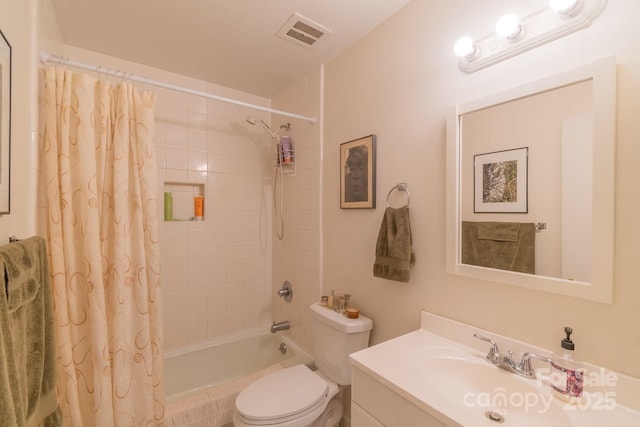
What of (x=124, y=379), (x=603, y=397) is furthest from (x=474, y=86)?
(x=124, y=379)

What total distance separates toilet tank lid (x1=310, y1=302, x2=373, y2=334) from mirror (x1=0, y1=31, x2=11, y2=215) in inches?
53.1

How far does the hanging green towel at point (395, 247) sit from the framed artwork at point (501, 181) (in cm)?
31

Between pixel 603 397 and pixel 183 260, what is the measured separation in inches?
90.0

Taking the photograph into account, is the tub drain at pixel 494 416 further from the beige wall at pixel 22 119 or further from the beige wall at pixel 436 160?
the beige wall at pixel 22 119

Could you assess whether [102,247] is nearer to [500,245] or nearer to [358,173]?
[358,173]

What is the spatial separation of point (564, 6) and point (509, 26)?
14 cm

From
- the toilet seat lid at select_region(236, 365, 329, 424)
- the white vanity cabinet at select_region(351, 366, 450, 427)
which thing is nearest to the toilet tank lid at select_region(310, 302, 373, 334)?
the toilet seat lid at select_region(236, 365, 329, 424)

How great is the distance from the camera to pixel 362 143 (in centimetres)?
155

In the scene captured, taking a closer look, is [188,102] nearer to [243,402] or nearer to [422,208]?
[422,208]

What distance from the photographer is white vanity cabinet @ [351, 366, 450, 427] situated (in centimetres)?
78

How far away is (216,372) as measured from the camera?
6.83 feet

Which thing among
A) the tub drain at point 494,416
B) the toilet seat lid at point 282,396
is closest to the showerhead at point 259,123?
the toilet seat lid at point 282,396

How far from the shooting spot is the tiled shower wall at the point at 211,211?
2.02m

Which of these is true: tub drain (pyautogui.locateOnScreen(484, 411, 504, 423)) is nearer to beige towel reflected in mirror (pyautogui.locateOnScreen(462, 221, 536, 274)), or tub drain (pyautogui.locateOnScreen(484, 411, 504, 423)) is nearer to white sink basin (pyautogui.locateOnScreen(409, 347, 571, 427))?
white sink basin (pyautogui.locateOnScreen(409, 347, 571, 427))
